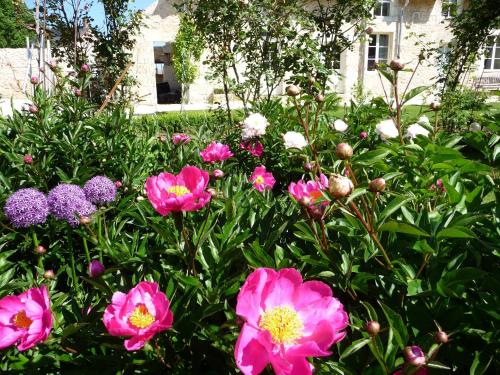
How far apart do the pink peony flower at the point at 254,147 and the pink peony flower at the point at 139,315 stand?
66.7 inches

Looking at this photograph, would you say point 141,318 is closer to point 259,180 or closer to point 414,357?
point 414,357

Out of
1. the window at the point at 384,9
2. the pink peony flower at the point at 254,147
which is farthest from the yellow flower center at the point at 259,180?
the window at the point at 384,9

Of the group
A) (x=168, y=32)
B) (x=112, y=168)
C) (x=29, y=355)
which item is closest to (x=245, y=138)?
(x=112, y=168)

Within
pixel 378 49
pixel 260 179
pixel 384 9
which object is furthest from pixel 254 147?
pixel 384 9

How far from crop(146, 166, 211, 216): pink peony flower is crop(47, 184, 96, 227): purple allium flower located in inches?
19.3

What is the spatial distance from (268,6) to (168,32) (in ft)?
37.4

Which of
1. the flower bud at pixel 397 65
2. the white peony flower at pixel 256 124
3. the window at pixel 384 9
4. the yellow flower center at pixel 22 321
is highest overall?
the window at pixel 384 9

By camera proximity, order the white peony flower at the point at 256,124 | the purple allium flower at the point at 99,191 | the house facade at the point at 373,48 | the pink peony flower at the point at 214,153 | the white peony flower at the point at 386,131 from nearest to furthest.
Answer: the purple allium flower at the point at 99,191
the white peony flower at the point at 386,131
the pink peony flower at the point at 214,153
the white peony flower at the point at 256,124
the house facade at the point at 373,48

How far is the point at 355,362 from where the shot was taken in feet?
2.57

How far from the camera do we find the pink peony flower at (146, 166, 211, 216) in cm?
85

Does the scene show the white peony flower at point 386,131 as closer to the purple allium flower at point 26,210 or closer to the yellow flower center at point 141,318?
the yellow flower center at point 141,318

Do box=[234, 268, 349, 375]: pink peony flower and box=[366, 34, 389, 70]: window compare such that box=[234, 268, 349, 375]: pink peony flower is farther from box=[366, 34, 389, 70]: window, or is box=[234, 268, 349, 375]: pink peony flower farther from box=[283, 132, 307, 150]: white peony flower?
box=[366, 34, 389, 70]: window

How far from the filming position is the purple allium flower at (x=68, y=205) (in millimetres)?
1288

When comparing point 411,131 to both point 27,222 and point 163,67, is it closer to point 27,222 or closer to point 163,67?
point 27,222
